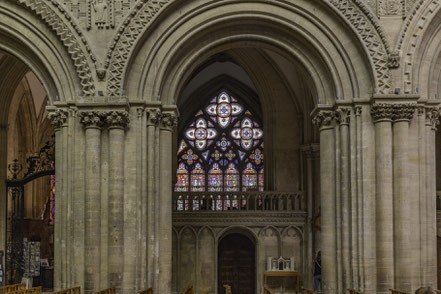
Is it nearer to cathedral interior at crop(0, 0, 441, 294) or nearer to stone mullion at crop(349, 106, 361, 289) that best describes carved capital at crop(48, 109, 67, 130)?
cathedral interior at crop(0, 0, 441, 294)

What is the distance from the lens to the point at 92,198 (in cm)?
1642

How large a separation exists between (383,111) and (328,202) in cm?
251

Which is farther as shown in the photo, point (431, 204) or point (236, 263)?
point (236, 263)

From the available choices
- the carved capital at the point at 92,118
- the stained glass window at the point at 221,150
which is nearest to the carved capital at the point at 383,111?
the carved capital at the point at 92,118

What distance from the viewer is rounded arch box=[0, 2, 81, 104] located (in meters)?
17.0

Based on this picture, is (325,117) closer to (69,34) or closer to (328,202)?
(328,202)

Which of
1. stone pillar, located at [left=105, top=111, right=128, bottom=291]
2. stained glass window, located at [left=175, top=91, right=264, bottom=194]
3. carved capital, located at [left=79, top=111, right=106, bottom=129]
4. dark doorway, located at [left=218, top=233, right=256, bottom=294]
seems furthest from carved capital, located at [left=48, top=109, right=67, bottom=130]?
stained glass window, located at [left=175, top=91, right=264, bottom=194]

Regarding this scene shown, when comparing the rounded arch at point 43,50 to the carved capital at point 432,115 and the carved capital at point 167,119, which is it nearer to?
the carved capital at point 167,119

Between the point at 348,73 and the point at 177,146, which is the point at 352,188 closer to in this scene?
the point at 348,73

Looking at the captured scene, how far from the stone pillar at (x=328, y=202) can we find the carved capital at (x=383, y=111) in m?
1.11

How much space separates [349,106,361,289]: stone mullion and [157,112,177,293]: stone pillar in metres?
4.27

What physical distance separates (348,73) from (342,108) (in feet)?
2.80

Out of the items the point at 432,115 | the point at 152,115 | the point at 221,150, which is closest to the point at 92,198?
the point at 152,115

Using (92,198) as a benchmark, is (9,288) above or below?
below
